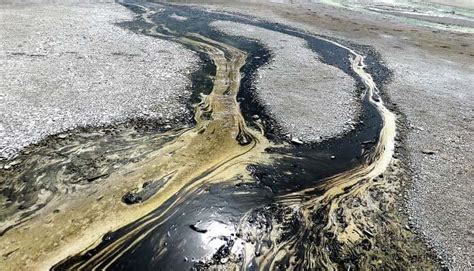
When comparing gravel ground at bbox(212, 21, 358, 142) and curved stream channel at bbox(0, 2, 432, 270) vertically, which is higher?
gravel ground at bbox(212, 21, 358, 142)

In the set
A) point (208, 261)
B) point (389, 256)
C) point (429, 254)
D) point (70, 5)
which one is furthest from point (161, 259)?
point (70, 5)

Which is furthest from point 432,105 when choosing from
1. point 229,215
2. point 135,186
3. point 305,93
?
point 135,186

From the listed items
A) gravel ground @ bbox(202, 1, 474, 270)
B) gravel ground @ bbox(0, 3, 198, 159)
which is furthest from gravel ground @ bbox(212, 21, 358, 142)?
gravel ground @ bbox(0, 3, 198, 159)

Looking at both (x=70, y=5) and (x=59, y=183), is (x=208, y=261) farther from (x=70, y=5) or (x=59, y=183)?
(x=70, y=5)

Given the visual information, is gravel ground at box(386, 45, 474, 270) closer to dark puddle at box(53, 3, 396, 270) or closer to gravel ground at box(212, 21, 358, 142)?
dark puddle at box(53, 3, 396, 270)

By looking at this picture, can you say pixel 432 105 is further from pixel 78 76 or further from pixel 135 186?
pixel 78 76

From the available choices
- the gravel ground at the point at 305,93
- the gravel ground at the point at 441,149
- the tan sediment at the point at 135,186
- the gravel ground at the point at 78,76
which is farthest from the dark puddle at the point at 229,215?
the gravel ground at the point at 78,76

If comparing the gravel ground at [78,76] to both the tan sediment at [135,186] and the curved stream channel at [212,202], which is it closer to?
the curved stream channel at [212,202]
